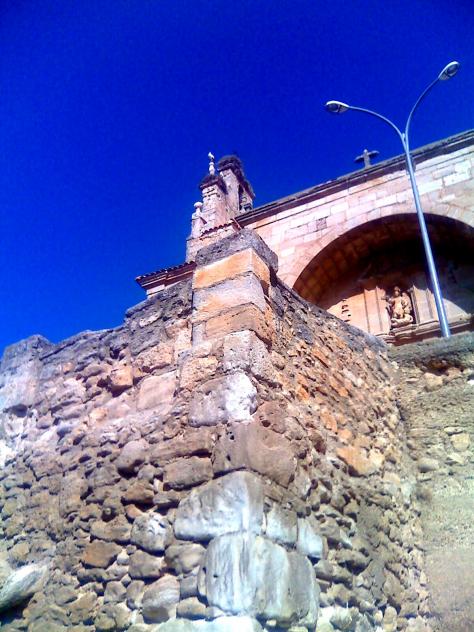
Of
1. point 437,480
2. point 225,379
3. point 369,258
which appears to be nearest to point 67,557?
point 225,379

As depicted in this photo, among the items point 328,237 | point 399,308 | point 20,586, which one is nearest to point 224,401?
point 20,586

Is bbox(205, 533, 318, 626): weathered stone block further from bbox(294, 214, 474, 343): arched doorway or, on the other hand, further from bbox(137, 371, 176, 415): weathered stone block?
bbox(294, 214, 474, 343): arched doorway

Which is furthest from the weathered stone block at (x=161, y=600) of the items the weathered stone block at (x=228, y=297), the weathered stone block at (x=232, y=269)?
the weathered stone block at (x=232, y=269)

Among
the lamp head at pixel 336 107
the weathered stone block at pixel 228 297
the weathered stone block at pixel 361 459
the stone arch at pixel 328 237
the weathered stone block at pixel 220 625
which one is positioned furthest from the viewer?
the stone arch at pixel 328 237

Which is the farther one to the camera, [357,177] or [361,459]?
[357,177]

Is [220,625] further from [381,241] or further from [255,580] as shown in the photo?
[381,241]

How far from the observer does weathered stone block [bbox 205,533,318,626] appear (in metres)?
2.44

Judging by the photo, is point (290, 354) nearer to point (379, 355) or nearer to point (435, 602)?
point (379, 355)

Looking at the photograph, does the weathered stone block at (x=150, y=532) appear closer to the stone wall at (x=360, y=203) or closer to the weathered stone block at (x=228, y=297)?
the weathered stone block at (x=228, y=297)

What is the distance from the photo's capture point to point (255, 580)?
247 cm

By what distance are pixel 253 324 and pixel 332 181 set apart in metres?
8.48

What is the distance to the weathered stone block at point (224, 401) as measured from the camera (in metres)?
3.02

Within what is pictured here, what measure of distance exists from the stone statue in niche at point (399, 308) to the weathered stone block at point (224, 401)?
24.2ft

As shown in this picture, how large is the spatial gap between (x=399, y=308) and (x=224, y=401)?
7637 mm
